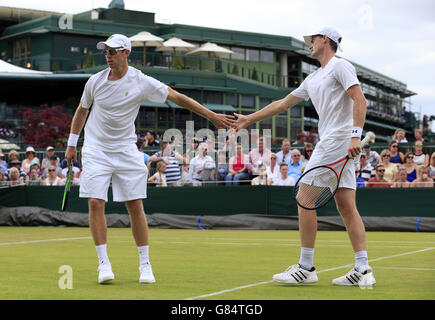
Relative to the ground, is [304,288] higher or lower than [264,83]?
lower

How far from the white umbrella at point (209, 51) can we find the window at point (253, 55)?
12015 millimetres

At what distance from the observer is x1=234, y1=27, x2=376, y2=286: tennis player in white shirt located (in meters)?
6.63

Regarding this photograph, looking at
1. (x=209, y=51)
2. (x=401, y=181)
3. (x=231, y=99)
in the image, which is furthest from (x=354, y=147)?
(x=231, y=99)

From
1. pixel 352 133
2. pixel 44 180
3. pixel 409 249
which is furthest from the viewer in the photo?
pixel 44 180

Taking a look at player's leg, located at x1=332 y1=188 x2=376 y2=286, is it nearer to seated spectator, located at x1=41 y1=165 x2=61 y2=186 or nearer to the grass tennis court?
Result: the grass tennis court

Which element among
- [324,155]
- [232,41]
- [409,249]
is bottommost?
[409,249]

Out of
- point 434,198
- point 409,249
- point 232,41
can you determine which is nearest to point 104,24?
point 232,41

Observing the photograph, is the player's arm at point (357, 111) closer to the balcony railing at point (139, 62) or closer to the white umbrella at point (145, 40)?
the white umbrella at point (145, 40)

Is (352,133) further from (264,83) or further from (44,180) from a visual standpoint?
(264,83)

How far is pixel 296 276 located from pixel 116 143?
205cm

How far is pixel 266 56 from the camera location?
54719mm

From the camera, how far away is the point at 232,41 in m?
50.7

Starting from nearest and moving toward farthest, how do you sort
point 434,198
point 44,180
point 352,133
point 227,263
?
point 352,133 → point 227,263 → point 434,198 → point 44,180

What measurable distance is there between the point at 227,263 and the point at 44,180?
11600 millimetres
